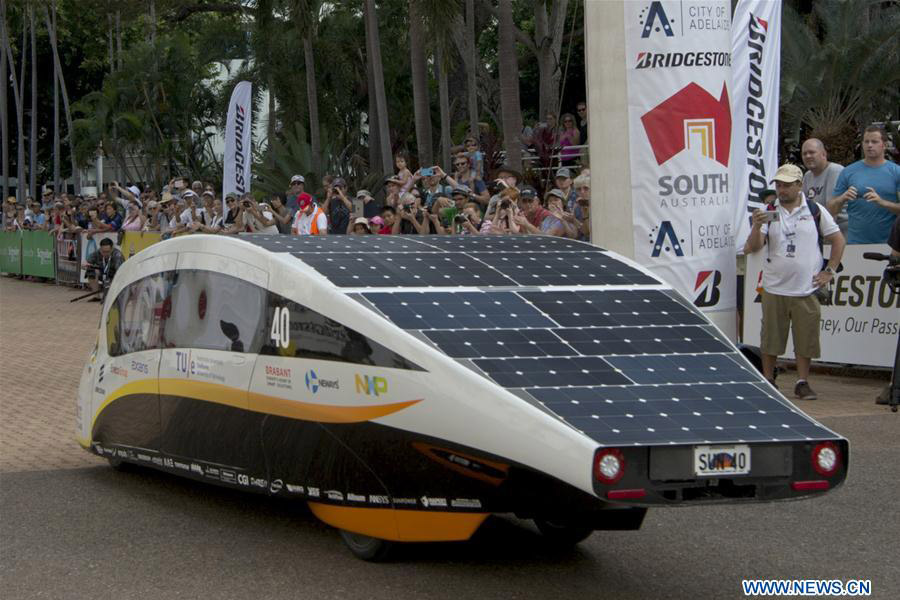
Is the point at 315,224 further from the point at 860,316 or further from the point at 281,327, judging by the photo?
the point at 281,327

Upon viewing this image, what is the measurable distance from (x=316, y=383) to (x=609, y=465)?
1.92 meters

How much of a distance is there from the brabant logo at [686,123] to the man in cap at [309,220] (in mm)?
7073

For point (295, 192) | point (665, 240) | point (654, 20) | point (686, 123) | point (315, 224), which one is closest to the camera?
point (654, 20)

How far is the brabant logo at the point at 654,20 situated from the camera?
11.8 metres

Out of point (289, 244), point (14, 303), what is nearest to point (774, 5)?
point (289, 244)

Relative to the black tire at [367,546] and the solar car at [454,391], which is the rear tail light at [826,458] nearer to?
the solar car at [454,391]

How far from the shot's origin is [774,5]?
13.7 m

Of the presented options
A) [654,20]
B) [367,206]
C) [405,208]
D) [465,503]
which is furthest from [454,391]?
[367,206]

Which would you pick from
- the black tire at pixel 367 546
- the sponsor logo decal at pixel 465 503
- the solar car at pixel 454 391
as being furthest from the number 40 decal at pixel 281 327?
the sponsor logo decal at pixel 465 503

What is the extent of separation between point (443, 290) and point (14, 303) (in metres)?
22.7

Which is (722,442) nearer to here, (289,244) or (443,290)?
(443,290)

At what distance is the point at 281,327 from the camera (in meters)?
7.35

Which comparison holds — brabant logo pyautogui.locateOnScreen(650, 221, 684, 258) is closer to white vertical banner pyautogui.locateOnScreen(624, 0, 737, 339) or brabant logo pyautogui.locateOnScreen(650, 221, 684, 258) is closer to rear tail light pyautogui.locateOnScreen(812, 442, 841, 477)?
white vertical banner pyautogui.locateOnScreen(624, 0, 737, 339)

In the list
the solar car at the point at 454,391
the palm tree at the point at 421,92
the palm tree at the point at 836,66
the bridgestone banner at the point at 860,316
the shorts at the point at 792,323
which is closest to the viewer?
the solar car at the point at 454,391
